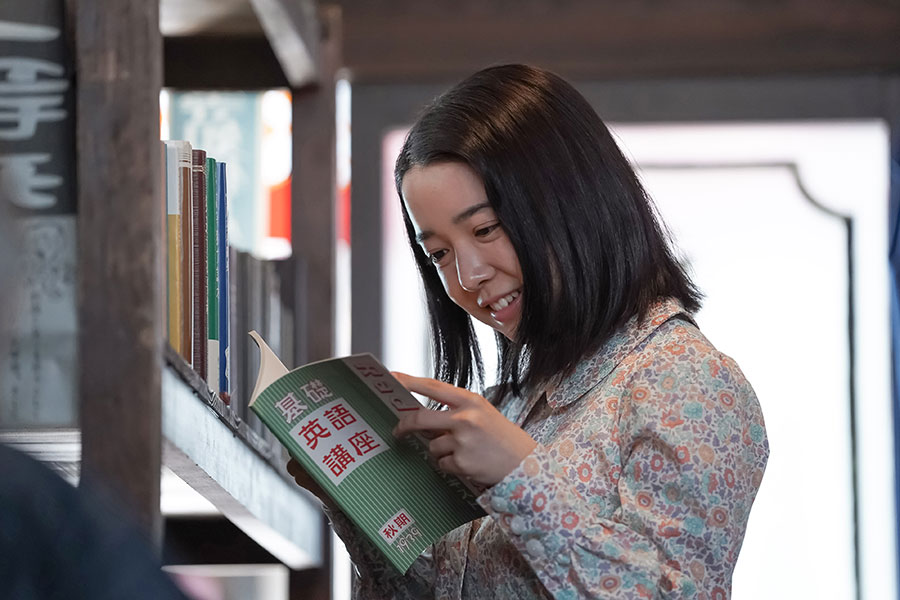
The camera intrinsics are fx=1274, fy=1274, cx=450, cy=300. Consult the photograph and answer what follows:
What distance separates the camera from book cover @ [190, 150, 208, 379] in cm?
159

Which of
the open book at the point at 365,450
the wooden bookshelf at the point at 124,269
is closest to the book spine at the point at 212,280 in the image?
the wooden bookshelf at the point at 124,269

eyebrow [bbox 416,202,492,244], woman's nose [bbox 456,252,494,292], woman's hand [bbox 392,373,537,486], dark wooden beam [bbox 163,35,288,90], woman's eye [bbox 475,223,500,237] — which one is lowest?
woman's hand [bbox 392,373,537,486]

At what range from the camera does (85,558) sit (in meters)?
0.53

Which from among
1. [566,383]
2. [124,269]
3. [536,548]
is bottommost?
[536,548]

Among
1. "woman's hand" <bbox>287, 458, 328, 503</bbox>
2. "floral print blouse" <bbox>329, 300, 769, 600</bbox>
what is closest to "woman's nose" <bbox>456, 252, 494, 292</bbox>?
"floral print blouse" <bbox>329, 300, 769, 600</bbox>

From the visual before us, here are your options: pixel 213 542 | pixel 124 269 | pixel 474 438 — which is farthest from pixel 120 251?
pixel 213 542

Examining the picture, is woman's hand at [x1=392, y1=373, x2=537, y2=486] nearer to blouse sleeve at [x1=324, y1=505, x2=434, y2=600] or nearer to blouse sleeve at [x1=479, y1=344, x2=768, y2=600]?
blouse sleeve at [x1=479, y1=344, x2=768, y2=600]

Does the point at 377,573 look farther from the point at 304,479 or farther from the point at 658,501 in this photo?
the point at 658,501

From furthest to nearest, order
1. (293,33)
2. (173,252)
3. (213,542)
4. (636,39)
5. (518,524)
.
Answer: (636,39) → (213,542) → (293,33) → (173,252) → (518,524)

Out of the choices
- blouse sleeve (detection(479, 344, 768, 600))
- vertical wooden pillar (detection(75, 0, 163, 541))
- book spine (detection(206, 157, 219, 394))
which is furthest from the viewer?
book spine (detection(206, 157, 219, 394))

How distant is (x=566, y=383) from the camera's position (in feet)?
4.37

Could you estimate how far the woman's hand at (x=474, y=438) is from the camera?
1.13 meters

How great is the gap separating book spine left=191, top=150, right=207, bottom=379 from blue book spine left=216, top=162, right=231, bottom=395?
0.24ft

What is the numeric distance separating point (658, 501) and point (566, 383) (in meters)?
0.22
